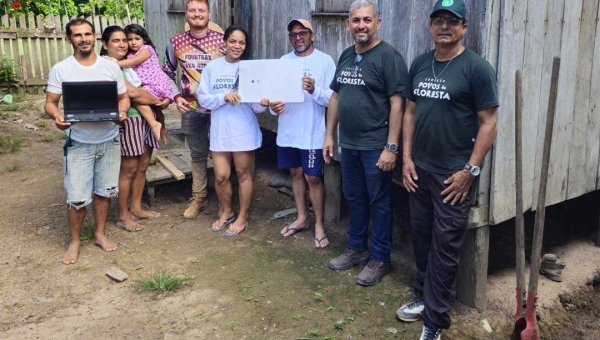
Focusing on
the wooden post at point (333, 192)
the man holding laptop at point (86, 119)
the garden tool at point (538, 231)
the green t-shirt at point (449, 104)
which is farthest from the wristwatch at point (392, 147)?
the man holding laptop at point (86, 119)

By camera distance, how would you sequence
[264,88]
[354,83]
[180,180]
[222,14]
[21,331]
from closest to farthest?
[21,331]
[354,83]
[264,88]
[180,180]
[222,14]

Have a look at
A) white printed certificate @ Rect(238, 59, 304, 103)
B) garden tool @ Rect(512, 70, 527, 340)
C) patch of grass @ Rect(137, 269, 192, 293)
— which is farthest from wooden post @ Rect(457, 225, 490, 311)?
patch of grass @ Rect(137, 269, 192, 293)

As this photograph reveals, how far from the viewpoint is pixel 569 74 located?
12.8 feet

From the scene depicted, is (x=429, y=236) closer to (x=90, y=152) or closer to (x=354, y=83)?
(x=354, y=83)

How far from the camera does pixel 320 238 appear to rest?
498 centimetres

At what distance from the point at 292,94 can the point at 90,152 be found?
1.74 m

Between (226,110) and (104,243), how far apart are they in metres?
1.63

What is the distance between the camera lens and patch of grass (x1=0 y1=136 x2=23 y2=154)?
8.03 metres

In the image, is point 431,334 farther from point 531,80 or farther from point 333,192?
point 333,192

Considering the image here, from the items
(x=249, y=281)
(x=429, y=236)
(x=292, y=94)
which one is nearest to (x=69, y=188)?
(x=249, y=281)

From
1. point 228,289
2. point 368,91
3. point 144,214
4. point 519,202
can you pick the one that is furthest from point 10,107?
point 519,202

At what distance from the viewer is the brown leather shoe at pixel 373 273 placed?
167 inches

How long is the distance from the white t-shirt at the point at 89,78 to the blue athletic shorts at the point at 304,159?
1453 mm

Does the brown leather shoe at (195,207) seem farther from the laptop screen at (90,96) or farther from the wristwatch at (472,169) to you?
the wristwatch at (472,169)
